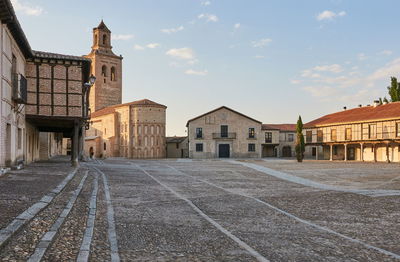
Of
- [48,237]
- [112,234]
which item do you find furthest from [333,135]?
[48,237]

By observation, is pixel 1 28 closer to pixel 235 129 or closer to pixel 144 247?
pixel 144 247

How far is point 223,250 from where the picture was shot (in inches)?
218

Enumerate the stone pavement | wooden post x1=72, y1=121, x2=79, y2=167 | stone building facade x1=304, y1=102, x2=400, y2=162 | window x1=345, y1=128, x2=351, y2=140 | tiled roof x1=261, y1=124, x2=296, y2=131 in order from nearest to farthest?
the stone pavement, wooden post x1=72, y1=121, x2=79, y2=167, stone building facade x1=304, y1=102, x2=400, y2=162, window x1=345, y1=128, x2=351, y2=140, tiled roof x1=261, y1=124, x2=296, y2=131

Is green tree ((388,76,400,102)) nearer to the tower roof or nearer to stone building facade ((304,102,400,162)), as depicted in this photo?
stone building facade ((304,102,400,162))

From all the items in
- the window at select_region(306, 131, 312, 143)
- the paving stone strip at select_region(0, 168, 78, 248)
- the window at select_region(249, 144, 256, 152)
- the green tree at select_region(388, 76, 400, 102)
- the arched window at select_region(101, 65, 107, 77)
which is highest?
the arched window at select_region(101, 65, 107, 77)

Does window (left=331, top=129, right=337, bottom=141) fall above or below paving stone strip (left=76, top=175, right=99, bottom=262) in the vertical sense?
above

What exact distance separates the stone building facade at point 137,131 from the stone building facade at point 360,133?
69.6ft

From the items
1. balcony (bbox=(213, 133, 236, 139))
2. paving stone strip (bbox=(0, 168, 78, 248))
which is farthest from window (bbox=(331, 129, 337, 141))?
paving stone strip (bbox=(0, 168, 78, 248))

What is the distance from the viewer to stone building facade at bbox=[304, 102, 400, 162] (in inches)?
1597

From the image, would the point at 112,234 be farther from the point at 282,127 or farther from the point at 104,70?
the point at 104,70

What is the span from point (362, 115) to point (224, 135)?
1854cm

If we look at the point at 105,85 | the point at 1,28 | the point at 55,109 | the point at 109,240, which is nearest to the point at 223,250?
the point at 109,240

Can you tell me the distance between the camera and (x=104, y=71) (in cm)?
6831

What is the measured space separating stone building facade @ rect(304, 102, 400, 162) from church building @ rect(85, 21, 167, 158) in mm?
21558
